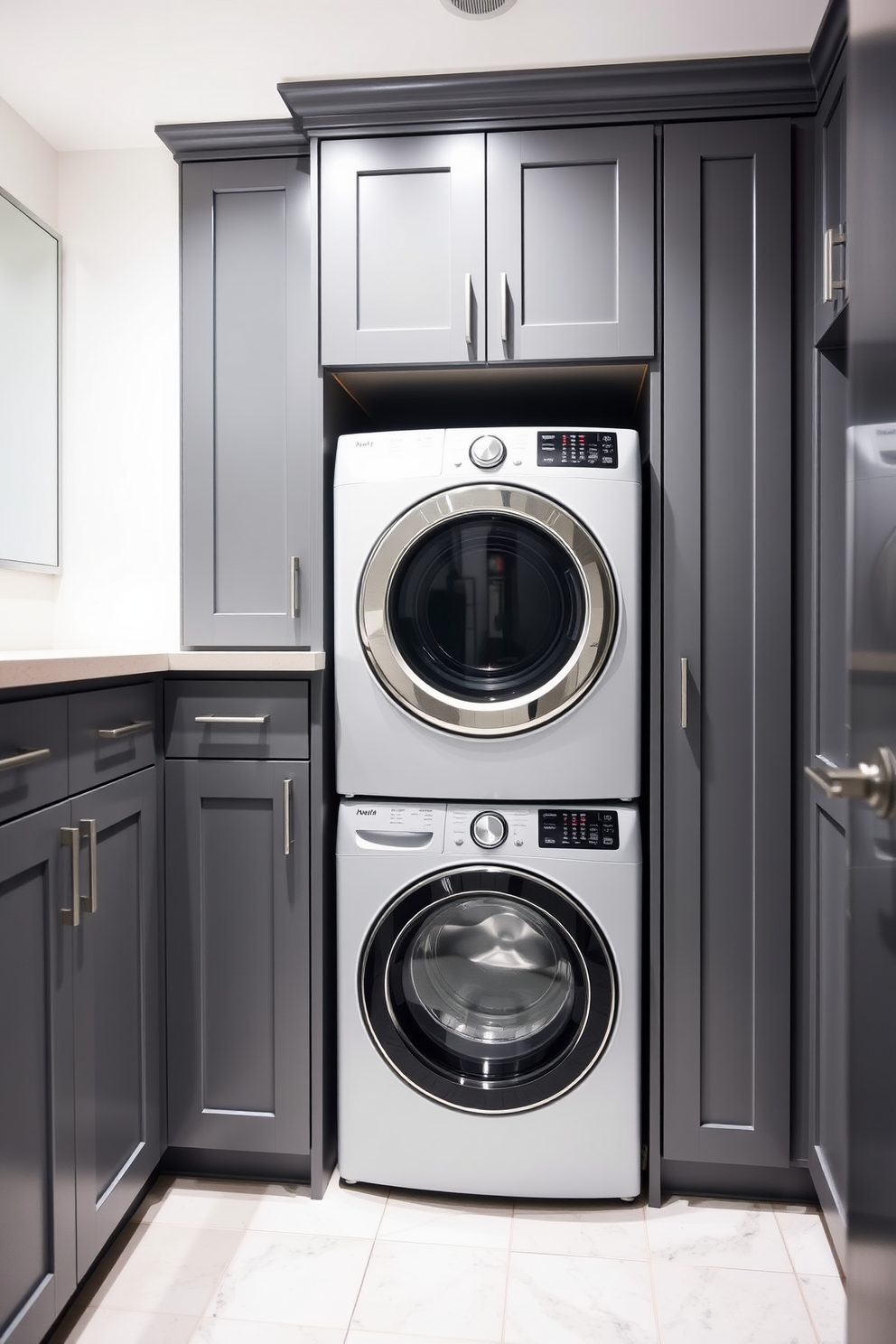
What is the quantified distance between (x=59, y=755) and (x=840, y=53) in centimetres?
Result: 184

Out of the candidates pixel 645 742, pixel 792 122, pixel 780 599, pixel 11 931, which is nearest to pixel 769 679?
pixel 780 599

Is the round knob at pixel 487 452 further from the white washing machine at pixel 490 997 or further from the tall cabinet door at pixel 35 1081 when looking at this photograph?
the tall cabinet door at pixel 35 1081

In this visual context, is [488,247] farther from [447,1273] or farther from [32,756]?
[447,1273]

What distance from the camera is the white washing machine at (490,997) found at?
1793 millimetres

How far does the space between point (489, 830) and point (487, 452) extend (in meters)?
0.78

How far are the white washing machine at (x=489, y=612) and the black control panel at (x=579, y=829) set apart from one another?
0.14 ft

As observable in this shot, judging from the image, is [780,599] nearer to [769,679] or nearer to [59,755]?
[769,679]

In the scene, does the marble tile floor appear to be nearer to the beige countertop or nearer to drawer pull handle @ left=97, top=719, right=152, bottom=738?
drawer pull handle @ left=97, top=719, right=152, bottom=738

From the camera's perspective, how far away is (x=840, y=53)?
156cm

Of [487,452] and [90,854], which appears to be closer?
[90,854]

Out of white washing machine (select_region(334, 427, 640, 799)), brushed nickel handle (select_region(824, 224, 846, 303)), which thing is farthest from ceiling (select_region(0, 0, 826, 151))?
white washing machine (select_region(334, 427, 640, 799))

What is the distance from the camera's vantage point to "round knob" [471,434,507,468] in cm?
177

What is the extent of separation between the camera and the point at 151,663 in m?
1.71

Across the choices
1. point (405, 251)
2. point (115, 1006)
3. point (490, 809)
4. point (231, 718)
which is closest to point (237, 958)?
point (115, 1006)
